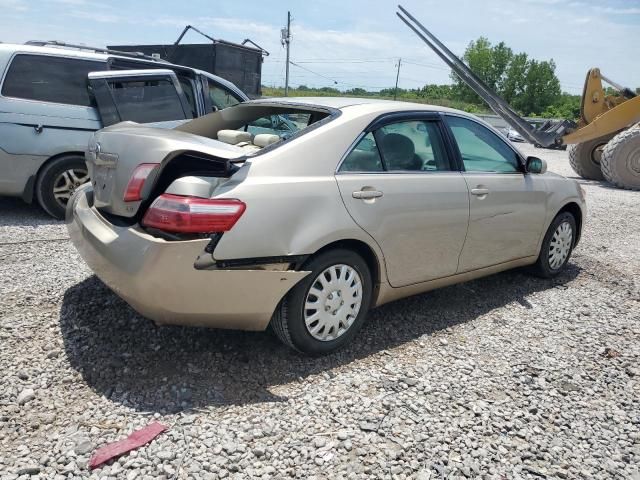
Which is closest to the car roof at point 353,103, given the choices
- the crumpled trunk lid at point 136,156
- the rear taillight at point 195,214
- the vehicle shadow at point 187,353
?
the crumpled trunk lid at point 136,156

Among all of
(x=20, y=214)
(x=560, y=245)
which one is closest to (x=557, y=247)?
(x=560, y=245)

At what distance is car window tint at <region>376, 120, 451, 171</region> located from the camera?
3539 mm

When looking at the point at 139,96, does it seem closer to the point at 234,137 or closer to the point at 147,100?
the point at 147,100

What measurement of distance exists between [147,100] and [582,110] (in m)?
11.2

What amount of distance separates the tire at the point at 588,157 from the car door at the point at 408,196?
11731 mm

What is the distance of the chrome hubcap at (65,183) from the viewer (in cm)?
605

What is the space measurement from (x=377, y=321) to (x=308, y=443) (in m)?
1.52

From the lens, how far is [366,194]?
10.7 ft

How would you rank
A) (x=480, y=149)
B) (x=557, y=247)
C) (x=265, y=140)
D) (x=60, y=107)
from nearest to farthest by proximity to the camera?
(x=265, y=140) < (x=480, y=149) < (x=557, y=247) < (x=60, y=107)

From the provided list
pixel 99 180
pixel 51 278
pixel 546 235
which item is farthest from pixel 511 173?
pixel 51 278

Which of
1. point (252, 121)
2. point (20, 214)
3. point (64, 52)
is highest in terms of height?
point (64, 52)

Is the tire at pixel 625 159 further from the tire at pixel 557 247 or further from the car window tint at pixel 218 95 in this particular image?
the car window tint at pixel 218 95

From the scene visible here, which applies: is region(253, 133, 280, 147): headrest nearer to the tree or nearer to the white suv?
the white suv

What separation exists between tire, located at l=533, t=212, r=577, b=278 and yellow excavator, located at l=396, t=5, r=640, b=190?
833 cm
